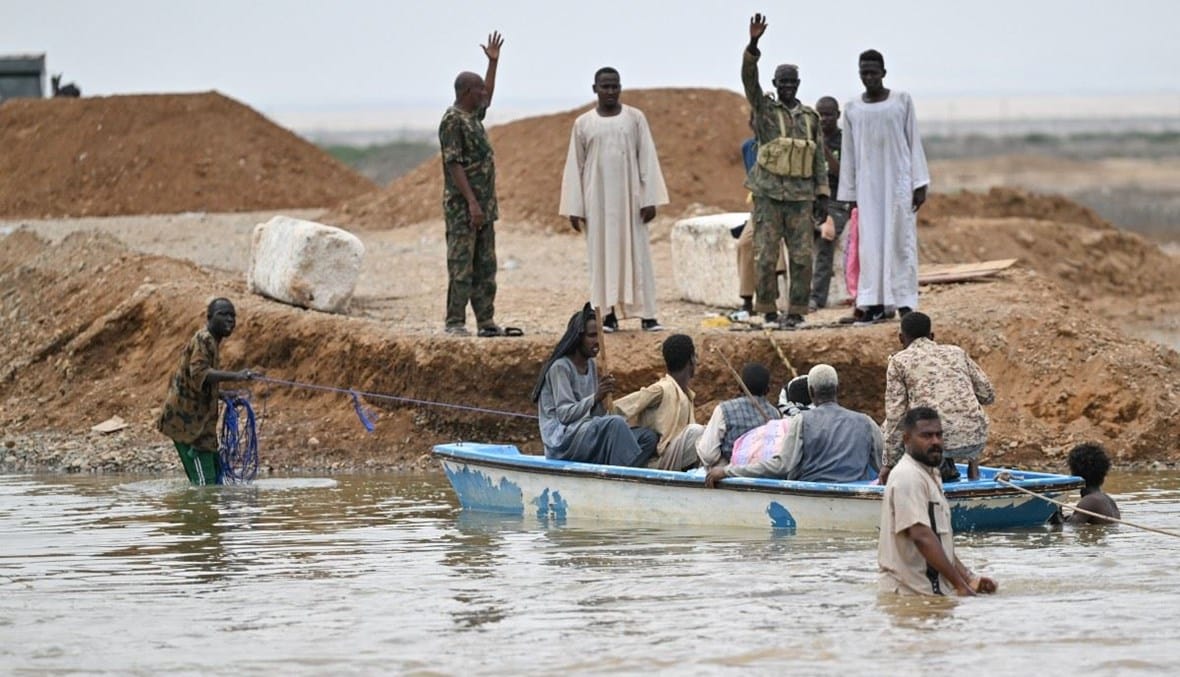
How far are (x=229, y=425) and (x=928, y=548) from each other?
6684 millimetres

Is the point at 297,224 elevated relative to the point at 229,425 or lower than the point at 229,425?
elevated

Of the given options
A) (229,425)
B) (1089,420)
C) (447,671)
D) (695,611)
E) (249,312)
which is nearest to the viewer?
(447,671)

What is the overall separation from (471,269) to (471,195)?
2.23 ft

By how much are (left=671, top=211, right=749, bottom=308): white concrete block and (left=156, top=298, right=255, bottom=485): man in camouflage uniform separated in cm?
534

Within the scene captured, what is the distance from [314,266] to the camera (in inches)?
704

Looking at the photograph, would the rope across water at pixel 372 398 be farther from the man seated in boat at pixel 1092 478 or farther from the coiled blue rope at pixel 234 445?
the man seated in boat at pixel 1092 478

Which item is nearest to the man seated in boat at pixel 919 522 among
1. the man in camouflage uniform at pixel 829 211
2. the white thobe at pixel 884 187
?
the white thobe at pixel 884 187

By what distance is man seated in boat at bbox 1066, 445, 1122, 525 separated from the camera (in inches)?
467

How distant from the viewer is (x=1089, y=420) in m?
15.6

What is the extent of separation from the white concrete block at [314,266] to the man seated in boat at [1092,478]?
774 cm

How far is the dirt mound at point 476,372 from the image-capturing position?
15.7 meters

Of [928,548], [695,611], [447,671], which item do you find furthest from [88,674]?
[928,548]

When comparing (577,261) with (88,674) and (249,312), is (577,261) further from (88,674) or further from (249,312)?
(88,674)

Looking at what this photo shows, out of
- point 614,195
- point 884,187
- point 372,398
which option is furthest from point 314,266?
point 884,187
